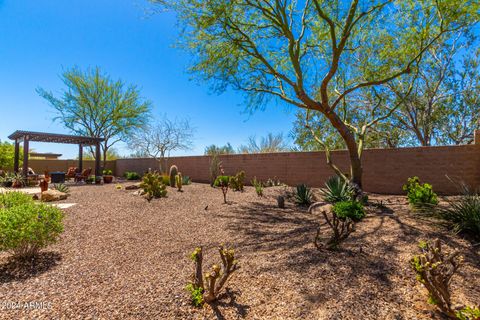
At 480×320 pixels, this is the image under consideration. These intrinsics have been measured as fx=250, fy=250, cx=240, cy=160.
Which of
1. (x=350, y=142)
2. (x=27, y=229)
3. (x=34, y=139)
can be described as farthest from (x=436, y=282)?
(x=34, y=139)

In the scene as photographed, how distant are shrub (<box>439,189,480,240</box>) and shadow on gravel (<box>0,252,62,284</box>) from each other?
6.23 m

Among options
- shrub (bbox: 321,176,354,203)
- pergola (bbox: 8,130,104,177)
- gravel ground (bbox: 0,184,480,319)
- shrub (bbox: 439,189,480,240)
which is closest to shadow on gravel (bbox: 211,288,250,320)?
gravel ground (bbox: 0,184,480,319)

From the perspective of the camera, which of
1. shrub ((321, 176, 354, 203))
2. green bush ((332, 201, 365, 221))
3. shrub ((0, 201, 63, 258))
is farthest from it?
shrub ((321, 176, 354, 203))

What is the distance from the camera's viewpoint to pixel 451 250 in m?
3.55

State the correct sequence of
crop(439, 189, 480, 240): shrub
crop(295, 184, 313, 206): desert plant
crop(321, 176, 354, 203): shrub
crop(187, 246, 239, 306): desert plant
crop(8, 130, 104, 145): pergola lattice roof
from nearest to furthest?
crop(187, 246, 239, 306): desert plant < crop(439, 189, 480, 240): shrub < crop(321, 176, 354, 203): shrub < crop(295, 184, 313, 206): desert plant < crop(8, 130, 104, 145): pergola lattice roof

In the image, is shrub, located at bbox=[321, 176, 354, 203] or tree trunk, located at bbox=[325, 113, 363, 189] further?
tree trunk, located at bbox=[325, 113, 363, 189]

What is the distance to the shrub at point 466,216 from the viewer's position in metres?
3.96

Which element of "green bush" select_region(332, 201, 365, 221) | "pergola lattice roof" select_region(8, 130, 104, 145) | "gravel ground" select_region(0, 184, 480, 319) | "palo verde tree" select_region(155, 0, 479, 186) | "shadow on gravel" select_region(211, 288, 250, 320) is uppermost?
"palo verde tree" select_region(155, 0, 479, 186)

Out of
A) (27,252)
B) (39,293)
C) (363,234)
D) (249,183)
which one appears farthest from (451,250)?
(249,183)

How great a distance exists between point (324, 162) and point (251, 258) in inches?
343

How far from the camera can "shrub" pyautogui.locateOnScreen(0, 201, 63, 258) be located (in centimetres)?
334

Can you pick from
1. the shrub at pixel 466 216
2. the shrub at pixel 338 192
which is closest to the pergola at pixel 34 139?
the shrub at pixel 338 192

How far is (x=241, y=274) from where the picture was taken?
3.09 metres

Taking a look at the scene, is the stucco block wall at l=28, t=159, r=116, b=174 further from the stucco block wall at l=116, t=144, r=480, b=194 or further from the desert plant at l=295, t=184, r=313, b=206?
the desert plant at l=295, t=184, r=313, b=206
